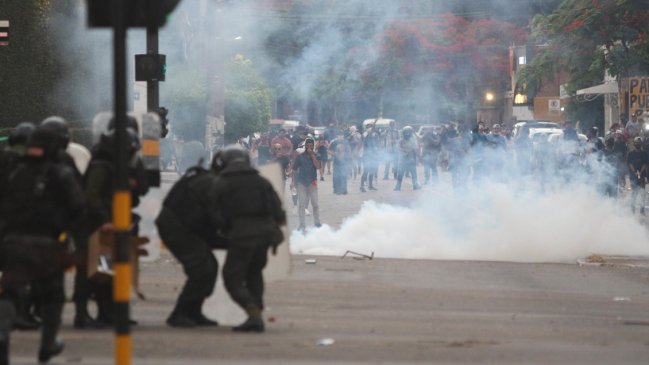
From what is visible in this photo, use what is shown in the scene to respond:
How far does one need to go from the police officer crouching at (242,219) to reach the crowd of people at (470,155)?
12043 mm

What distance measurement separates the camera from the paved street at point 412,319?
1030 centimetres

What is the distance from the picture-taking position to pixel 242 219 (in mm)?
11242

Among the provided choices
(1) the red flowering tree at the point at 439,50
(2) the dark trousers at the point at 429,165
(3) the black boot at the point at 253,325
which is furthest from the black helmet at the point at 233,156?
(2) the dark trousers at the point at 429,165

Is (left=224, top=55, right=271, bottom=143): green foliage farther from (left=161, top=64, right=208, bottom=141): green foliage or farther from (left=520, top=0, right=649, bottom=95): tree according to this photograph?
(left=520, top=0, right=649, bottom=95): tree

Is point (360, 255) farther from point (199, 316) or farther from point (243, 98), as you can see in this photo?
point (243, 98)

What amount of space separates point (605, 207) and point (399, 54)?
44.6 feet

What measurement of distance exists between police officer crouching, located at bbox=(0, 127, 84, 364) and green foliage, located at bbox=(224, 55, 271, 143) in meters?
33.6

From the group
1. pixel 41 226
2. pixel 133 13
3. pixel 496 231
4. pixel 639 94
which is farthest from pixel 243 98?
pixel 133 13

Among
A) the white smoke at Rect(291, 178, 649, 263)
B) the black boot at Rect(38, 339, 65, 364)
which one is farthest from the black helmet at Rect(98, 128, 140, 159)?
the white smoke at Rect(291, 178, 649, 263)

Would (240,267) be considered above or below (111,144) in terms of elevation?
below

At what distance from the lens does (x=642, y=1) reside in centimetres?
3600

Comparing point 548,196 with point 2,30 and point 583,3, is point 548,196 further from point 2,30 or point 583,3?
point 583,3

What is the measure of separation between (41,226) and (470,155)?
2620 cm

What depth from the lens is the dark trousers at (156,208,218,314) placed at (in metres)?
11.5
